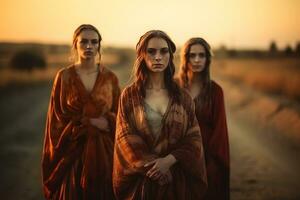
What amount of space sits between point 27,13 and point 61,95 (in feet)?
3.93

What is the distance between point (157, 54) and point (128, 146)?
0.60 meters

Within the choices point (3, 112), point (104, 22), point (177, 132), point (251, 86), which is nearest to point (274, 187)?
point (251, 86)

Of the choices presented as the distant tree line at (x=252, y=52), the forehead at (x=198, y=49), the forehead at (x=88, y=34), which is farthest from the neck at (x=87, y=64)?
the distant tree line at (x=252, y=52)

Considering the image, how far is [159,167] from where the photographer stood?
355 centimetres

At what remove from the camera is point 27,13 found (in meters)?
5.02

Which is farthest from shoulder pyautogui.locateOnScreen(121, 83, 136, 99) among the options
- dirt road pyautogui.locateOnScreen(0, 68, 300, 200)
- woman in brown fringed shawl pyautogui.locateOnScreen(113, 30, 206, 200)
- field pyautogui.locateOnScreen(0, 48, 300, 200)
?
dirt road pyautogui.locateOnScreen(0, 68, 300, 200)

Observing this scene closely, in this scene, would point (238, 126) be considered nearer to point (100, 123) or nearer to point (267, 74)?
point (267, 74)

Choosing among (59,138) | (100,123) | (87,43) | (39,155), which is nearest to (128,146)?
(100,123)

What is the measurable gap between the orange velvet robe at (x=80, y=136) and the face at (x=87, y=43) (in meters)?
0.15

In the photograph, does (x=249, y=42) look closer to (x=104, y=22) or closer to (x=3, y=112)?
(x=104, y=22)

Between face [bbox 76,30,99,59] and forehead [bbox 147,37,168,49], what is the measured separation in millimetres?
569

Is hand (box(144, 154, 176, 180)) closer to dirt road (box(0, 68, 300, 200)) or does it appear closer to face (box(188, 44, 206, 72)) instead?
face (box(188, 44, 206, 72))

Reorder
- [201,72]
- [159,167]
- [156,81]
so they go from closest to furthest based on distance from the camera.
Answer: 1. [159,167]
2. [156,81]
3. [201,72]

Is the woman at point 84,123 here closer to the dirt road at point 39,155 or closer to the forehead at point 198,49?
the forehead at point 198,49
